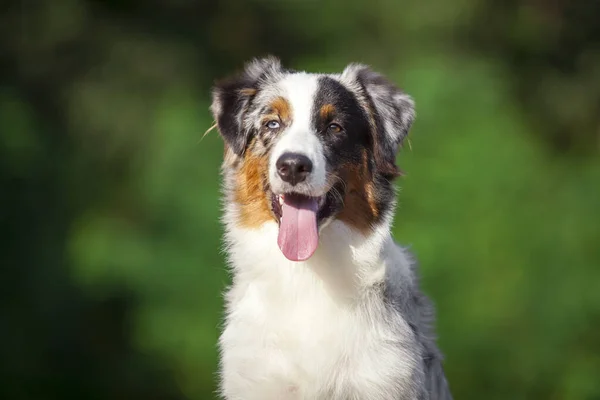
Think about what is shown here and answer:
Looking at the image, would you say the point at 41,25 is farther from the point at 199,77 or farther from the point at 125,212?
the point at 125,212

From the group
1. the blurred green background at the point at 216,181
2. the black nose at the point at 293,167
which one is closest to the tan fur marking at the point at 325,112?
the black nose at the point at 293,167

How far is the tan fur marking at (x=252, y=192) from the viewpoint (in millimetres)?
4793

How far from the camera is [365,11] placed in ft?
51.2

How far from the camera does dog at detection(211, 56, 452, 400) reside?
4.57 m

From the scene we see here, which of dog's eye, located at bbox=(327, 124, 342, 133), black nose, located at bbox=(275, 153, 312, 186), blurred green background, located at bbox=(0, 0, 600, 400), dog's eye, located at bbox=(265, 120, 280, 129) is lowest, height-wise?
blurred green background, located at bbox=(0, 0, 600, 400)

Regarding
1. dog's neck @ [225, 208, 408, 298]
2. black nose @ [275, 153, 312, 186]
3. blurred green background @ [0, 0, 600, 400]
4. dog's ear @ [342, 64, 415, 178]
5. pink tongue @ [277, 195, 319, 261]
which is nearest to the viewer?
black nose @ [275, 153, 312, 186]

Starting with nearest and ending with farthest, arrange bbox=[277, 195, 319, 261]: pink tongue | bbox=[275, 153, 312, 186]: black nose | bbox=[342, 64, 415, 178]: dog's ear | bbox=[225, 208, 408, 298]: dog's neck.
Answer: bbox=[275, 153, 312, 186]: black nose
bbox=[277, 195, 319, 261]: pink tongue
bbox=[225, 208, 408, 298]: dog's neck
bbox=[342, 64, 415, 178]: dog's ear

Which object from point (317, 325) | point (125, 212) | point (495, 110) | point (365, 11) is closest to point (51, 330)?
point (125, 212)

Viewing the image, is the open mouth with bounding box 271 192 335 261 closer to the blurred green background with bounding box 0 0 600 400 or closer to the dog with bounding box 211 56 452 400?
the dog with bounding box 211 56 452 400

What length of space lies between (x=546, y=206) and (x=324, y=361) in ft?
24.1

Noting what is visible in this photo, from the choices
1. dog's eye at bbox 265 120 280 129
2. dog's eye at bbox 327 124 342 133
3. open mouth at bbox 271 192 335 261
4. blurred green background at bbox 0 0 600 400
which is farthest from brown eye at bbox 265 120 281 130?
blurred green background at bbox 0 0 600 400

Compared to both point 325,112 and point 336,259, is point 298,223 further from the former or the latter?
point 325,112

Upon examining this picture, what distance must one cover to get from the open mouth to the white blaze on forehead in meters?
0.10

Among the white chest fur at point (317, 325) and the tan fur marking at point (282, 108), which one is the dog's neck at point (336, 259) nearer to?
the white chest fur at point (317, 325)
